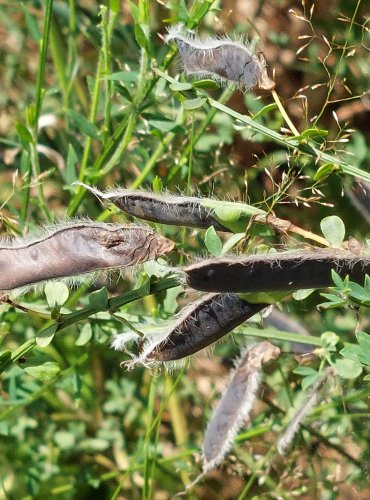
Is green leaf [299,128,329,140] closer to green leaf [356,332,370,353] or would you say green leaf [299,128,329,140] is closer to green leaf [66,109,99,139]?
green leaf [356,332,370,353]

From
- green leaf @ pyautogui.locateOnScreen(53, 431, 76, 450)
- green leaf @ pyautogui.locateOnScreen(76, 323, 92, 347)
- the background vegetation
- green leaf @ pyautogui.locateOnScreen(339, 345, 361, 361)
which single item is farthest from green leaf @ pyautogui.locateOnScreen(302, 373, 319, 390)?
green leaf @ pyautogui.locateOnScreen(53, 431, 76, 450)

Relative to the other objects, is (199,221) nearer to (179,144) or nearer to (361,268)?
(361,268)

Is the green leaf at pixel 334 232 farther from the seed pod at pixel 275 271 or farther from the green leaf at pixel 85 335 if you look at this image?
the green leaf at pixel 85 335

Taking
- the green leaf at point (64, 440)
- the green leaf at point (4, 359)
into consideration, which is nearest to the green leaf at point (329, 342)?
the green leaf at point (4, 359)

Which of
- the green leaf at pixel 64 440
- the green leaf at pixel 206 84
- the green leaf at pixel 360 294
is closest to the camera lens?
the green leaf at pixel 360 294

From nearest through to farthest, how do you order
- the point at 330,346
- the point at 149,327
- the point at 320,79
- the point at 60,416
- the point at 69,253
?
the point at 69,253, the point at 149,327, the point at 330,346, the point at 60,416, the point at 320,79

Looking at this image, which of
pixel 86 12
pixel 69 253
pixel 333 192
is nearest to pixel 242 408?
pixel 69 253
